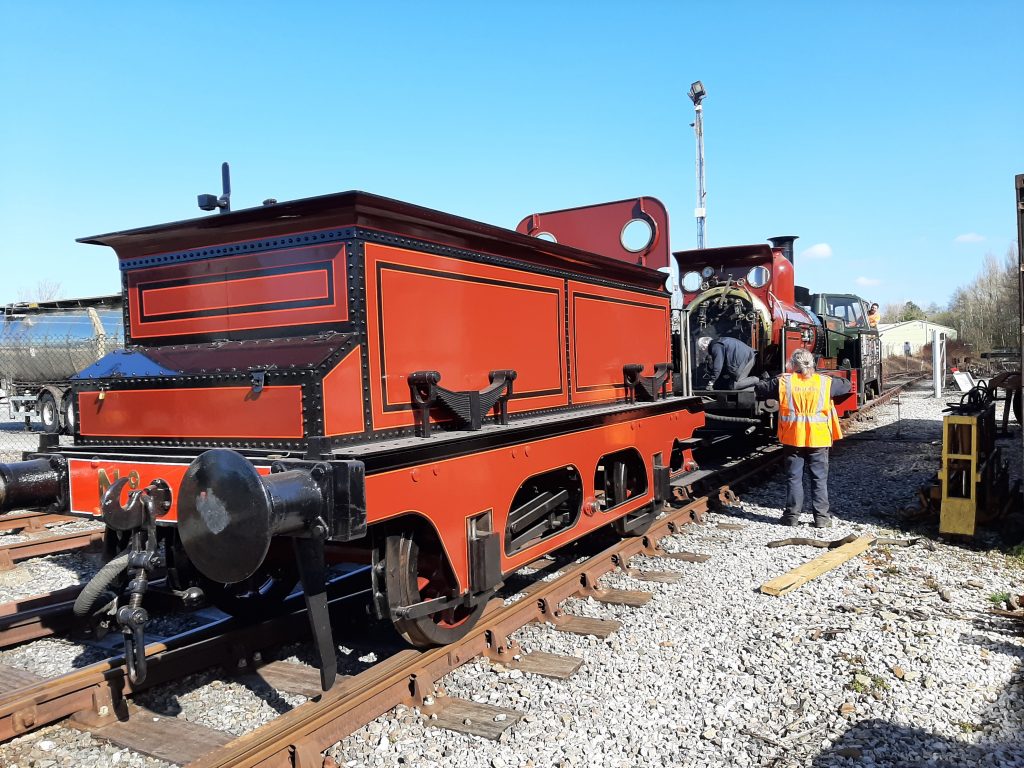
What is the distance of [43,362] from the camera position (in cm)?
2012

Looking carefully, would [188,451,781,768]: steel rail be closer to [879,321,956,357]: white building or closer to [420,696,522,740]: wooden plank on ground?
[420,696,522,740]: wooden plank on ground

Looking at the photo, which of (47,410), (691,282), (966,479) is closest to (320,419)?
(966,479)

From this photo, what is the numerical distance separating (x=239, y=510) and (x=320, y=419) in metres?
0.60

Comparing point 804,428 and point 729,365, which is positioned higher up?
point 729,365

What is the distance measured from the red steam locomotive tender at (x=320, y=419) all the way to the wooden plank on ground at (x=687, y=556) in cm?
138

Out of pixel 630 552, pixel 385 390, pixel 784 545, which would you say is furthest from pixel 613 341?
pixel 385 390

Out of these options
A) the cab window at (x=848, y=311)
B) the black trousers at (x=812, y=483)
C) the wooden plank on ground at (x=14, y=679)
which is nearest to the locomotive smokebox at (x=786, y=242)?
the cab window at (x=848, y=311)

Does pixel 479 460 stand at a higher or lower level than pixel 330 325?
lower

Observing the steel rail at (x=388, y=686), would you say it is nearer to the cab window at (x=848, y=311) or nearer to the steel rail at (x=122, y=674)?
the steel rail at (x=122, y=674)

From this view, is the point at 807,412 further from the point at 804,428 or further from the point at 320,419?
the point at 320,419

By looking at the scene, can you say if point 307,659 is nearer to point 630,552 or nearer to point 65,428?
point 630,552

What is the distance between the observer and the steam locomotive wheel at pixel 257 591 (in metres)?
4.39

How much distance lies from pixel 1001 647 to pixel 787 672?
1.31m

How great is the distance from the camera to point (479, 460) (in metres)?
4.07
